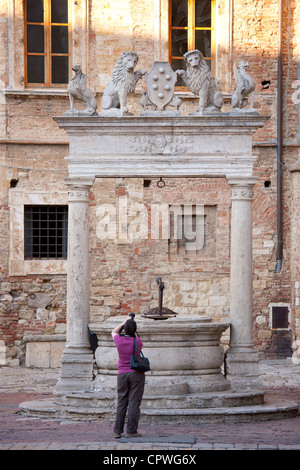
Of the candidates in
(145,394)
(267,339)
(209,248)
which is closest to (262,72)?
(209,248)

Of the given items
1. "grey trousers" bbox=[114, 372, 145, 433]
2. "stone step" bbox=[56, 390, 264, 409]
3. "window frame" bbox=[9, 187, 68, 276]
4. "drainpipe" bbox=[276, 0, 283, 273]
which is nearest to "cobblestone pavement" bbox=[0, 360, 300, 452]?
"grey trousers" bbox=[114, 372, 145, 433]

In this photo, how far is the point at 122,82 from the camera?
12.0 meters

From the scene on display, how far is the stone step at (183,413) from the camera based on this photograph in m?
10.4

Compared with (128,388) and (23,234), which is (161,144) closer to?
(128,388)

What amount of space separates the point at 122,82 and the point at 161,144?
93 centimetres

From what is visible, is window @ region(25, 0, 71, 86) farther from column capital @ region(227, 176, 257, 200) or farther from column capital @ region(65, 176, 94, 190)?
column capital @ region(227, 176, 257, 200)

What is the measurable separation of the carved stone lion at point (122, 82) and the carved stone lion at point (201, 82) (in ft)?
1.84

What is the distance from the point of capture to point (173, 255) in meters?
17.8

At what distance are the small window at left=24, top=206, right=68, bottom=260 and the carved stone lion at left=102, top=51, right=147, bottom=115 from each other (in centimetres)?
594

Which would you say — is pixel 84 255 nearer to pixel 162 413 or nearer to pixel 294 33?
pixel 162 413

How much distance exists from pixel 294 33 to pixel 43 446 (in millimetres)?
11519

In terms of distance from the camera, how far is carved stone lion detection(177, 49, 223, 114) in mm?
11992

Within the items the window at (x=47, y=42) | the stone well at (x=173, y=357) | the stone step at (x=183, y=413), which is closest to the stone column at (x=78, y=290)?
the stone well at (x=173, y=357)

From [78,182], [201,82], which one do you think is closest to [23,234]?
[78,182]
